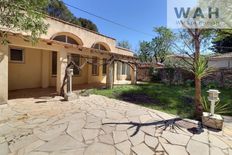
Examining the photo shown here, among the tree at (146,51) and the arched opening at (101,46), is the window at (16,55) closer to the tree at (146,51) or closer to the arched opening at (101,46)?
the arched opening at (101,46)

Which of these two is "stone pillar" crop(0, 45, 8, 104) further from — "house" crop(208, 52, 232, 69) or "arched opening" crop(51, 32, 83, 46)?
"house" crop(208, 52, 232, 69)

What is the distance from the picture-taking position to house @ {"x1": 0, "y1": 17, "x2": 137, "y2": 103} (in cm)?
859

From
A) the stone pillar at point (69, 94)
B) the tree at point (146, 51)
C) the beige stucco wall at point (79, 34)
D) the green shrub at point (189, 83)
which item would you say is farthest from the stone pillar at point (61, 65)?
the tree at point (146, 51)

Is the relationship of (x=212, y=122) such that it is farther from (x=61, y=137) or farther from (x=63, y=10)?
(x=63, y=10)

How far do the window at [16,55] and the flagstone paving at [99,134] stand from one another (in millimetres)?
4969

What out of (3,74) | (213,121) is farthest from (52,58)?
(213,121)

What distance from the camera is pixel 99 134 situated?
5.10 meters

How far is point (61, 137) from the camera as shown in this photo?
15.9 feet

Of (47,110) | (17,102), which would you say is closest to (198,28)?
(47,110)

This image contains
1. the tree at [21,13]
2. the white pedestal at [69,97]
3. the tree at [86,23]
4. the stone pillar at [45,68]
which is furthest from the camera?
the tree at [86,23]

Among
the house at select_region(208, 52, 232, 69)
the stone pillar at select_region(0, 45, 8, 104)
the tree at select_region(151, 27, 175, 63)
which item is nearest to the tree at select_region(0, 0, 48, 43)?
the stone pillar at select_region(0, 45, 8, 104)

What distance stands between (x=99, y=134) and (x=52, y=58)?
9749 millimetres

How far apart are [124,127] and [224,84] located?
15.5m

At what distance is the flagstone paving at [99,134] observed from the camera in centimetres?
435
